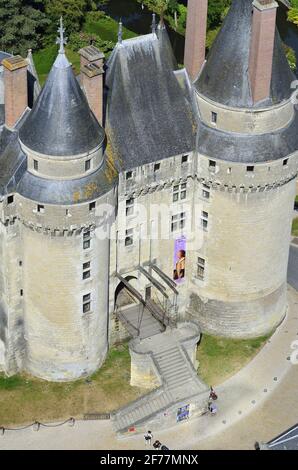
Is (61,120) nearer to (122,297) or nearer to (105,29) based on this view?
(122,297)

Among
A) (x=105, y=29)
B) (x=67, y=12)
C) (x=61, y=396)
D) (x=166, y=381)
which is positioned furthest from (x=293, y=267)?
(x=105, y=29)

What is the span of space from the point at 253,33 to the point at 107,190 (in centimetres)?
1530

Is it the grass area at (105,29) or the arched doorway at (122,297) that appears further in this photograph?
Answer: the grass area at (105,29)

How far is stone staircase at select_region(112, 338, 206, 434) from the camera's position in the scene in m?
84.9

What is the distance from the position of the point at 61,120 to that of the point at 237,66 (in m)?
14.1

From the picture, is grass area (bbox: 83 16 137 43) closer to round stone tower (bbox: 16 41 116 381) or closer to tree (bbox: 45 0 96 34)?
tree (bbox: 45 0 96 34)

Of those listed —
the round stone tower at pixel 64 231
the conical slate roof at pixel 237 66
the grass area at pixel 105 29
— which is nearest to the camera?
the round stone tower at pixel 64 231

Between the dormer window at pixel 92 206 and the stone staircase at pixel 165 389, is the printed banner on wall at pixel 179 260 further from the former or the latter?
the dormer window at pixel 92 206

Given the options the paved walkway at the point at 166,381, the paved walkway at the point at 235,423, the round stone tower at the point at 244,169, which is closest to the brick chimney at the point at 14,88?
the round stone tower at the point at 244,169

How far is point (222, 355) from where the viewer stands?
3583 inches

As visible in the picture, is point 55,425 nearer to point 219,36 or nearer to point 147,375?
point 147,375

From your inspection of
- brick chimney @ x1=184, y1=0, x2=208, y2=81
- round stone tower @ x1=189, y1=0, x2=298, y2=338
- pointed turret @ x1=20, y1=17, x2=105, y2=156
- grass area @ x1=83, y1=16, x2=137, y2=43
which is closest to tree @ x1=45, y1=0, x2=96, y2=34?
grass area @ x1=83, y1=16, x2=137, y2=43

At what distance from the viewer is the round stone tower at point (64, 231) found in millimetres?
76750

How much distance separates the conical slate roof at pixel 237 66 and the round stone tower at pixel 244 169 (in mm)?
73
